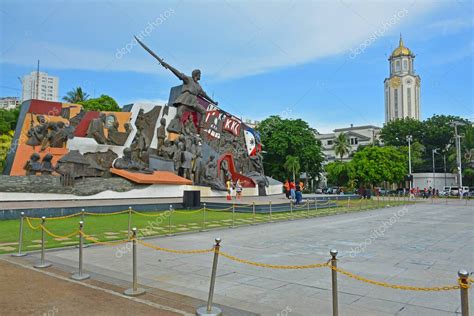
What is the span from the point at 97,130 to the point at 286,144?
33.8 metres

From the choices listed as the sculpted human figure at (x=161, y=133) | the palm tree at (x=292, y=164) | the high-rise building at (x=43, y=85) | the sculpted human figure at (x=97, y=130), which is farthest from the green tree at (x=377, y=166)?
the high-rise building at (x=43, y=85)

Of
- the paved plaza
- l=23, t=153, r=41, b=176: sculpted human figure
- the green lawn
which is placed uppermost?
l=23, t=153, r=41, b=176: sculpted human figure

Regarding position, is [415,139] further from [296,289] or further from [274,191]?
[296,289]

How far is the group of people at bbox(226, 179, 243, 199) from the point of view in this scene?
2853 cm

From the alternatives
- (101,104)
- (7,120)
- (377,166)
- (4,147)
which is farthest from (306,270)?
(377,166)

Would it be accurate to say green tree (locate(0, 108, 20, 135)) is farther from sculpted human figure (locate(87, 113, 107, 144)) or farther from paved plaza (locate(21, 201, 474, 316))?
paved plaza (locate(21, 201, 474, 316))

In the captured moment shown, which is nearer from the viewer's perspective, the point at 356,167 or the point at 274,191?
the point at 274,191

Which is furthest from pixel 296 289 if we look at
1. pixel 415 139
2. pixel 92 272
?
pixel 415 139

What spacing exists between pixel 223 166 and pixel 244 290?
25511mm

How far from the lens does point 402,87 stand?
269 feet

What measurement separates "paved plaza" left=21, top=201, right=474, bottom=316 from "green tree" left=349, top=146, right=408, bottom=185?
38.7 m

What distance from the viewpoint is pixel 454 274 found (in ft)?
23.6

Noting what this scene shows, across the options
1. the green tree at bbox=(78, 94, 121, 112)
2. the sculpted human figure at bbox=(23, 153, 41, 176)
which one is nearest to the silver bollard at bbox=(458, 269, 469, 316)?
the sculpted human figure at bbox=(23, 153, 41, 176)

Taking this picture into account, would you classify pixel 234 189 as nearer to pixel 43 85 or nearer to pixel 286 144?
pixel 286 144
